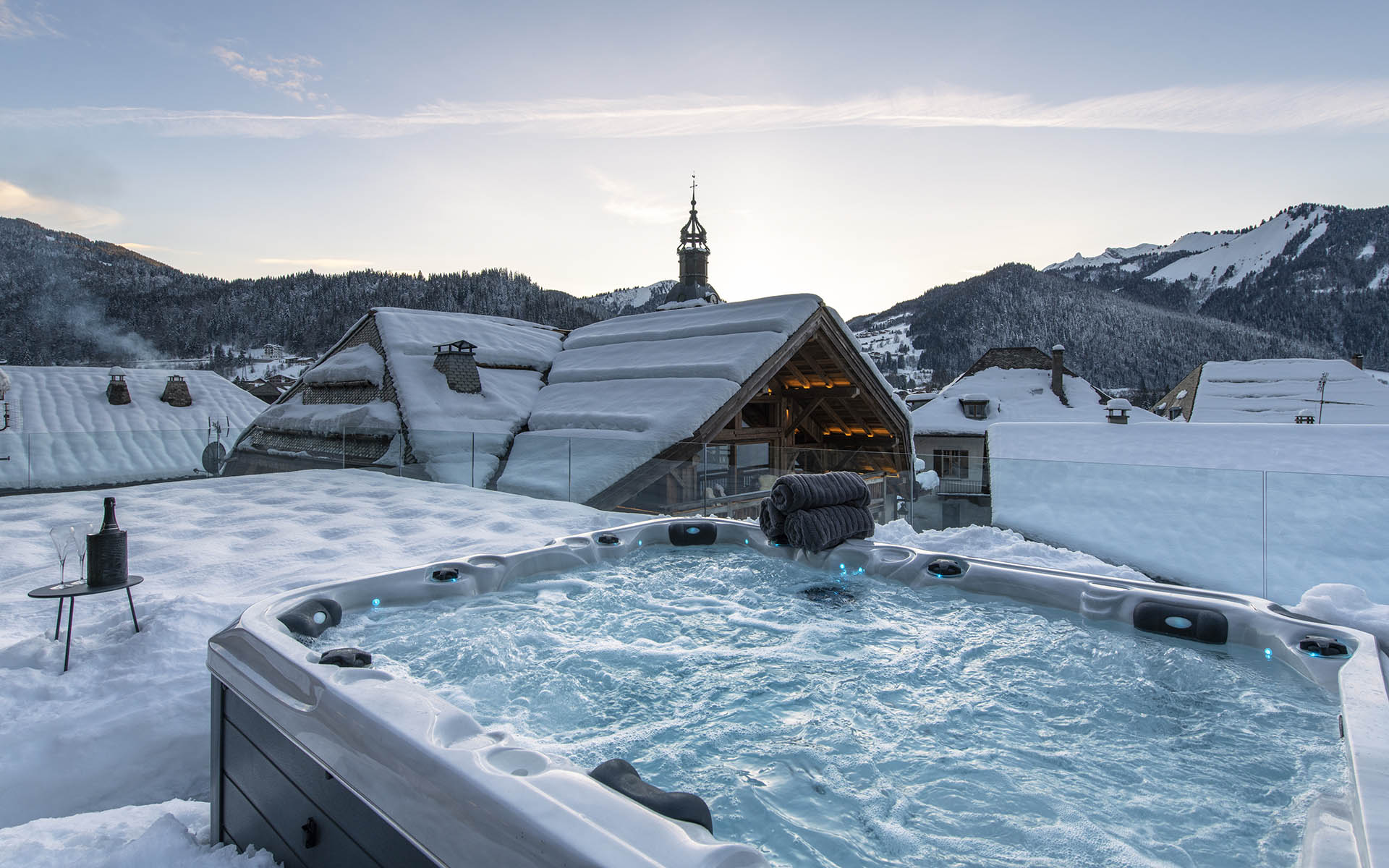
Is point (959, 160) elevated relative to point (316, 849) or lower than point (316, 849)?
elevated

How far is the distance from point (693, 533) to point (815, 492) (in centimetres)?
103

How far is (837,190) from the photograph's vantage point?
11.6m

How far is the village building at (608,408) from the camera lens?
Answer: 863 centimetres

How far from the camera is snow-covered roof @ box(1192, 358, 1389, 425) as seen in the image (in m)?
28.1

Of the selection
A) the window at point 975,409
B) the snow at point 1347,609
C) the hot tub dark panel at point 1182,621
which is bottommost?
the hot tub dark panel at point 1182,621

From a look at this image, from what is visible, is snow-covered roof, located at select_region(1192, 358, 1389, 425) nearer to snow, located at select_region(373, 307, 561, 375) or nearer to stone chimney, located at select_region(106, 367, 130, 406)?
snow, located at select_region(373, 307, 561, 375)

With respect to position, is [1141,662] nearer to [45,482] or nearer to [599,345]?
[599,345]

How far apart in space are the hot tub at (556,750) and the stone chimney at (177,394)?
22340 millimetres

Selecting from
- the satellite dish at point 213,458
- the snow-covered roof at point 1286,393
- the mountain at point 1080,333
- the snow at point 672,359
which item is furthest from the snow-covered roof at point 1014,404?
the mountain at point 1080,333

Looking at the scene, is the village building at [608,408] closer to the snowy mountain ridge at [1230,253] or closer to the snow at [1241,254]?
the snowy mountain ridge at [1230,253]

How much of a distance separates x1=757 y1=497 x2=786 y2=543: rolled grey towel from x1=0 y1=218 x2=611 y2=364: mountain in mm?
52192

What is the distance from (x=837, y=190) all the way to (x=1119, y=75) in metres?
4.23

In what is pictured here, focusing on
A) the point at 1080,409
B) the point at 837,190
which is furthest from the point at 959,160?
the point at 1080,409

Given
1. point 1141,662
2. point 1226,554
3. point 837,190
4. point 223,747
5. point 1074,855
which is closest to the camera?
point 1074,855
